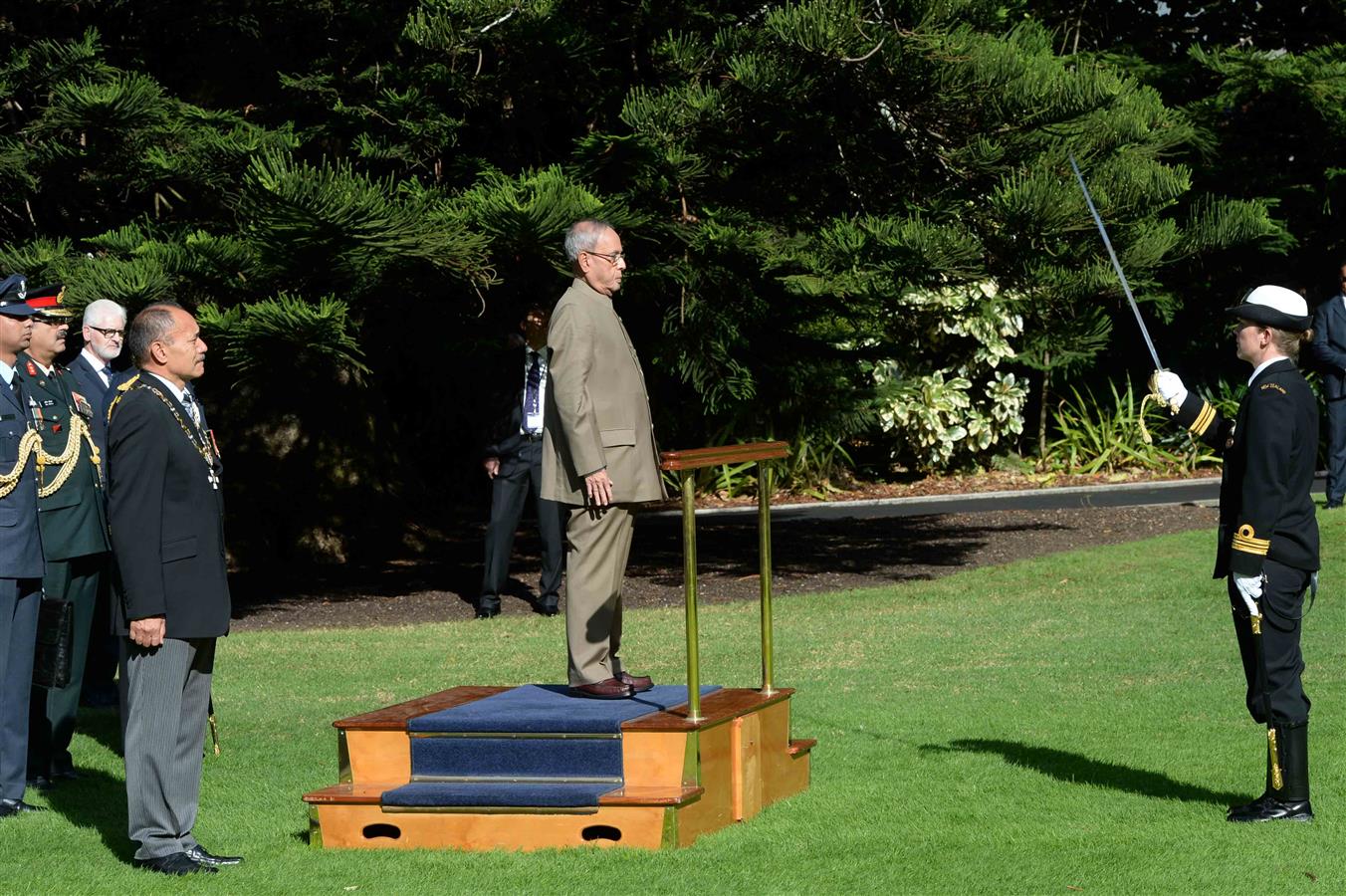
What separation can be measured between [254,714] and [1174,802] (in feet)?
16.1

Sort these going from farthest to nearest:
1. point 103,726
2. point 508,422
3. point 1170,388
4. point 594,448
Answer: point 508,422 → point 103,726 → point 594,448 → point 1170,388

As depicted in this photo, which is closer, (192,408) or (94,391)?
(192,408)

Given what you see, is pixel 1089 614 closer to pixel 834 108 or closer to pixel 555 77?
pixel 834 108

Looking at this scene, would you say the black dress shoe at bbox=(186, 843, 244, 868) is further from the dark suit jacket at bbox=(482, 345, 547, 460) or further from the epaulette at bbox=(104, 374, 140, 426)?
the dark suit jacket at bbox=(482, 345, 547, 460)

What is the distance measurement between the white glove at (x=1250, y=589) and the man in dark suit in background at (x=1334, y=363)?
8319mm

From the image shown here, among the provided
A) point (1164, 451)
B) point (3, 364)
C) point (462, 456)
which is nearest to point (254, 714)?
point (3, 364)

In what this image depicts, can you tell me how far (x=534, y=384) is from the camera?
11.6m

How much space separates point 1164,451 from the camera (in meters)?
21.8

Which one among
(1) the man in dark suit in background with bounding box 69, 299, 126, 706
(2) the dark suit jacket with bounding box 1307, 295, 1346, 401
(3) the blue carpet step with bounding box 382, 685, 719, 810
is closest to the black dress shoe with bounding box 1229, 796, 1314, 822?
(3) the blue carpet step with bounding box 382, 685, 719, 810

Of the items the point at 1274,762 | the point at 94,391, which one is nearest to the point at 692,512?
the point at 1274,762

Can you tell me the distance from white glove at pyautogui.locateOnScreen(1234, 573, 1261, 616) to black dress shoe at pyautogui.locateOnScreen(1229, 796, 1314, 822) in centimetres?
71

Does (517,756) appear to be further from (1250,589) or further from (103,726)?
(103,726)

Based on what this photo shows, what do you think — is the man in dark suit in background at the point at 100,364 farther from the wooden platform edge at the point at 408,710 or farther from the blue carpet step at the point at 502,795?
the blue carpet step at the point at 502,795

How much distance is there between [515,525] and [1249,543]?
23.0 ft
